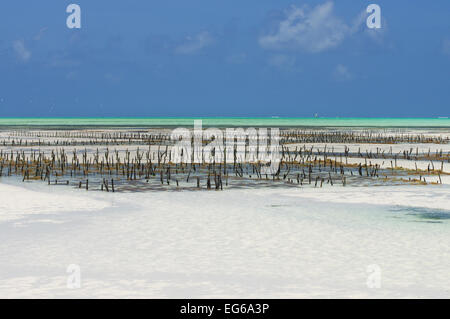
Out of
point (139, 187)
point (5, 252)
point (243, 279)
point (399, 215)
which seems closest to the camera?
point (243, 279)

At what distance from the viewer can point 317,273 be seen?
7.97 metres

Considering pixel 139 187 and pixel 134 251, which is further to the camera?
pixel 139 187

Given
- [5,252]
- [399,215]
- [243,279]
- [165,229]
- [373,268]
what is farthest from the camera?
[399,215]

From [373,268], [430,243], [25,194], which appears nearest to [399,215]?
[430,243]

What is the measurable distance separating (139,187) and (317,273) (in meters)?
9.85

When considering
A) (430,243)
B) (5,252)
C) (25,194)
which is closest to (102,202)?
(25,194)

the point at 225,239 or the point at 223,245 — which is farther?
the point at 225,239

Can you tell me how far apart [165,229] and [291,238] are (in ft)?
7.53

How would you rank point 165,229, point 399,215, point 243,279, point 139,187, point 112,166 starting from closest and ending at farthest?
point 243,279, point 165,229, point 399,215, point 139,187, point 112,166

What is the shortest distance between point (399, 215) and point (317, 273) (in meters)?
5.23
